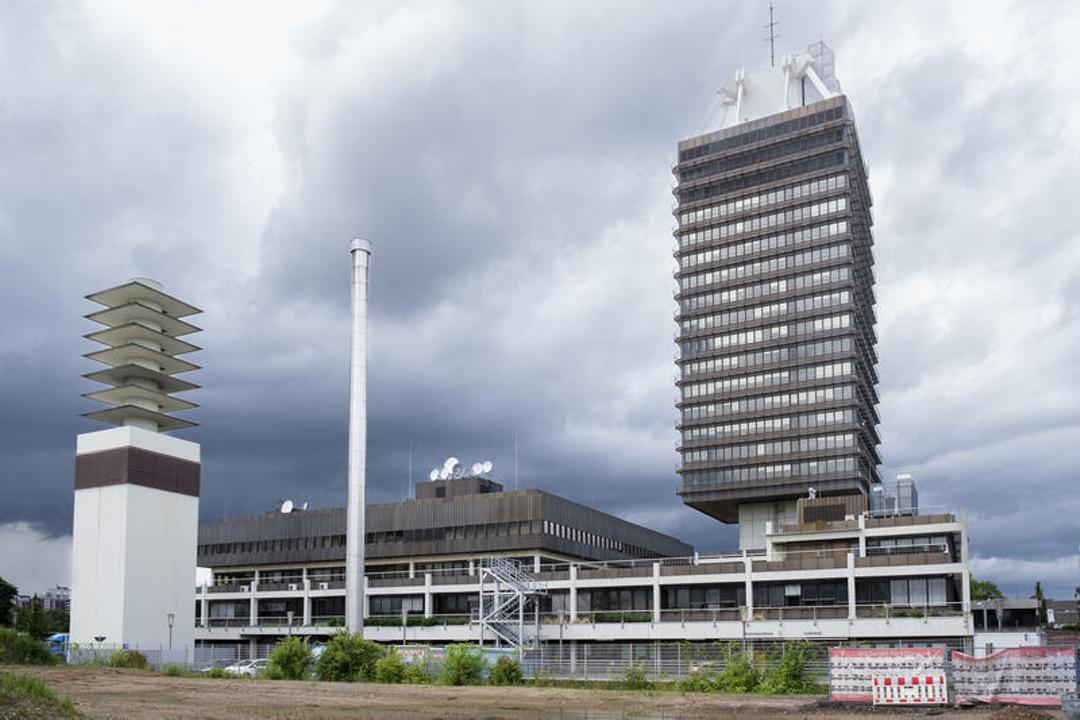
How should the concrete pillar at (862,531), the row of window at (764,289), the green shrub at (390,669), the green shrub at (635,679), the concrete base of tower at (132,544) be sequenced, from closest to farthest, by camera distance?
the green shrub at (635,679), the green shrub at (390,669), the concrete base of tower at (132,544), the concrete pillar at (862,531), the row of window at (764,289)

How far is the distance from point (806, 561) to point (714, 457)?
38.2 m

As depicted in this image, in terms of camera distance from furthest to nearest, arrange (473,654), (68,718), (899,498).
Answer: (899,498), (473,654), (68,718)

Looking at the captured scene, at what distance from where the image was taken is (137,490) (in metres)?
94.9

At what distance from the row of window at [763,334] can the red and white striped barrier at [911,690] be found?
90.8m

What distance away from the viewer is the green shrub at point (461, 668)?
6406 cm

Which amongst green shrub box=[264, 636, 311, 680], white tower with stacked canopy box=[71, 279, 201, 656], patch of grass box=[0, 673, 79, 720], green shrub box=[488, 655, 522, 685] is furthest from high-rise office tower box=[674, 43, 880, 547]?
patch of grass box=[0, 673, 79, 720]

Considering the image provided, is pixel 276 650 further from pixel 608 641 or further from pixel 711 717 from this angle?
pixel 608 641

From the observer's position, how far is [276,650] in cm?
7031

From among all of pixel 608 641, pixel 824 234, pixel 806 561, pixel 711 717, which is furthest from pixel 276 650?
pixel 824 234

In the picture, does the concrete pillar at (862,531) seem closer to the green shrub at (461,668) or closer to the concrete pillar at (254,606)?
the green shrub at (461,668)

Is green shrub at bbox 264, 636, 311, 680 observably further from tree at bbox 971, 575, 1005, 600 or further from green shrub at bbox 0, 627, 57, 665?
tree at bbox 971, 575, 1005, 600

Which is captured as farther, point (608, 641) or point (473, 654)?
point (608, 641)

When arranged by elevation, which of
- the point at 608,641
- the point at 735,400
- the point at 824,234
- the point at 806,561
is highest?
the point at 824,234

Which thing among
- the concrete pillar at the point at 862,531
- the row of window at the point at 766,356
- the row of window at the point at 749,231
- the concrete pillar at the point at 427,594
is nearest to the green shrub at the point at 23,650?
the concrete pillar at the point at 427,594
